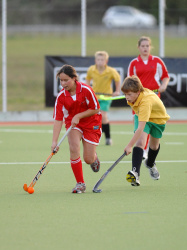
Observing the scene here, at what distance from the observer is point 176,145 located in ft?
39.8

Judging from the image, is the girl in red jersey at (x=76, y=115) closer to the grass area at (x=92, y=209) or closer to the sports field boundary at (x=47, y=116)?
the grass area at (x=92, y=209)

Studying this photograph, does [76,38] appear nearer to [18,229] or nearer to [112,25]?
[112,25]

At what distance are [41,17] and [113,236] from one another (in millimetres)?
19952

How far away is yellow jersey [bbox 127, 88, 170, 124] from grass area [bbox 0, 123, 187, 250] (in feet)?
2.50

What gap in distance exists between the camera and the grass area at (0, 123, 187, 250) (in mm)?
5402

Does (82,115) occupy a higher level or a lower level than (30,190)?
higher

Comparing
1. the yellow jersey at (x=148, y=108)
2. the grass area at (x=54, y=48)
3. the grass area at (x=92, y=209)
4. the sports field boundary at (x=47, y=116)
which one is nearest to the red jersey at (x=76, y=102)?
the yellow jersey at (x=148, y=108)

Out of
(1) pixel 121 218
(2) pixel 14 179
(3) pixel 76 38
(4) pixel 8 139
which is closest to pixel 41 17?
(3) pixel 76 38

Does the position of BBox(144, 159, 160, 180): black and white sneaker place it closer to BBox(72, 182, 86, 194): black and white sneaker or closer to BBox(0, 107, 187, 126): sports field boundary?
BBox(72, 182, 86, 194): black and white sneaker

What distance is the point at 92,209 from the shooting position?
6.58m

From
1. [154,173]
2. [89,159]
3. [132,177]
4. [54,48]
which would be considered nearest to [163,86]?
[154,173]

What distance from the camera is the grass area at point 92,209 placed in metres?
5.40

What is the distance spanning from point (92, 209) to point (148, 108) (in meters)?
1.46

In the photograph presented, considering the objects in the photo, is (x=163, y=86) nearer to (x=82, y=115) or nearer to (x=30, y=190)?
(x=82, y=115)
